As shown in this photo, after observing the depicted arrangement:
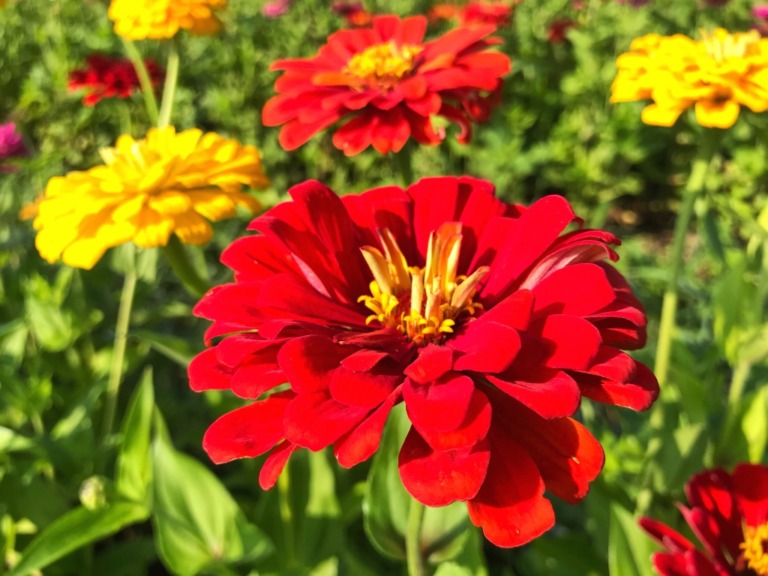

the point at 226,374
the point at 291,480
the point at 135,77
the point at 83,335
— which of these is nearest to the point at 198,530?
the point at 291,480

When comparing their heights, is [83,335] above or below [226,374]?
below

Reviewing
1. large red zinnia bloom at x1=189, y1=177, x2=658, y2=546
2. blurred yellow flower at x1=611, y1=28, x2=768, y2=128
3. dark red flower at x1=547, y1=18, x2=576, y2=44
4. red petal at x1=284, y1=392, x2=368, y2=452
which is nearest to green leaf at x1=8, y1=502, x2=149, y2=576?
large red zinnia bloom at x1=189, y1=177, x2=658, y2=546

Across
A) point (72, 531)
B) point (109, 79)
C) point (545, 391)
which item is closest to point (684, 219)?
point (545, 391)

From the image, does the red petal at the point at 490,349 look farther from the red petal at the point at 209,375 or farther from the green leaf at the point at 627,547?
the green leaf at the point at 627,547

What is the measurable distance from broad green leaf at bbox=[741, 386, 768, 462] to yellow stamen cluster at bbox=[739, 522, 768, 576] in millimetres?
373

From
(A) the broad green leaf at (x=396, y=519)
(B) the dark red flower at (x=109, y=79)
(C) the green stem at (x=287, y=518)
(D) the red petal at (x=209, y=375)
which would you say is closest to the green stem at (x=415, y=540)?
(A) the broad green leaf at (x=396, y=519)

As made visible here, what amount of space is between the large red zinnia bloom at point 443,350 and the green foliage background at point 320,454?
297 millimetres

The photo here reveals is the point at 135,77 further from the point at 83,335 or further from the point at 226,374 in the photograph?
the point at 226,374

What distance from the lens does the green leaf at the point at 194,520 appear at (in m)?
1.04

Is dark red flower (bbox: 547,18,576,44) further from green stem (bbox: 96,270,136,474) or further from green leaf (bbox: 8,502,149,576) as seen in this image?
green leaf (bbox: 8,502,149,576)

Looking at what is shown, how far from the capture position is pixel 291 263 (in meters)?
0.75

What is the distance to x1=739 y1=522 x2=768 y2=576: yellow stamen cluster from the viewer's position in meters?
0.84

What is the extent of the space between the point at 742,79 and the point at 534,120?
2.16m

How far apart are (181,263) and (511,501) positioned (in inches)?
26.3
